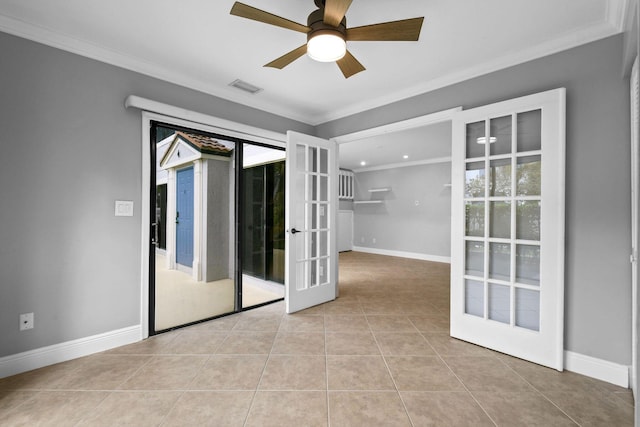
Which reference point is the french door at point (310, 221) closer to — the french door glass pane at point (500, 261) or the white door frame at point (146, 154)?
the white door frame at point (146, 154)

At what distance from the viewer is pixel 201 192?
163 inches

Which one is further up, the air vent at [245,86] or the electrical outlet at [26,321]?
the air vent at [245,86]

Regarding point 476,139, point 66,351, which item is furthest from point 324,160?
point 66,351

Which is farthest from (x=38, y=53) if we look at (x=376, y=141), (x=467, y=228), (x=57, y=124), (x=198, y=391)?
(x=376, y=141)

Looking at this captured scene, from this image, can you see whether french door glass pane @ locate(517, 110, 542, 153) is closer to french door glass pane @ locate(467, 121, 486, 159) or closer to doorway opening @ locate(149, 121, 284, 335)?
french door glass pane @ locate(467, 121, 486, 159)

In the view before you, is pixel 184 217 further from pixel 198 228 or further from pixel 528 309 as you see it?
pixel 528 309

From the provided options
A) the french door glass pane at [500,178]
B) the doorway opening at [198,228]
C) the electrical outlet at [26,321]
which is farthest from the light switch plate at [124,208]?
the french door glass pane at [500,178]

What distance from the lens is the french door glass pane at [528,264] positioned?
2.24 metres

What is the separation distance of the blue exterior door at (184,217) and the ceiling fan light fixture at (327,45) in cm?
326

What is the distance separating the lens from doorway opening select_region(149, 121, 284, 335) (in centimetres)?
306

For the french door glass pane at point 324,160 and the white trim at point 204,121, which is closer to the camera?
the white trim at point 204,121

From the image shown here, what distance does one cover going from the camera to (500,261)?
7.94 ft

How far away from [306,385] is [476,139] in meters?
2.51

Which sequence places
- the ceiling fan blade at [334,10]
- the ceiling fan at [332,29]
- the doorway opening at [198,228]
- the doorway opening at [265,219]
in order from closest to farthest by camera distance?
the ceiling fan blade at [334,10], the ceiling fan at [332,29], the doorway opening at [198,228], the doorway opening at [265,219]
